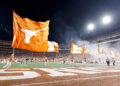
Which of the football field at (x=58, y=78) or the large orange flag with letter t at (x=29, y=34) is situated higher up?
the large orange flag with letter t at (x=29, y=34)

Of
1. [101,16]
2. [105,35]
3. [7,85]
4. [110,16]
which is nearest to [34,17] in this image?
[101,16]

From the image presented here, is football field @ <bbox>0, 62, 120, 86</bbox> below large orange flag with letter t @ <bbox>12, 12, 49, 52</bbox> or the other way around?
below

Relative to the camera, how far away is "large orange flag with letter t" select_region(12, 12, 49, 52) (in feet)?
14.5

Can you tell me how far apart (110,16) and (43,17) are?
2218 cm

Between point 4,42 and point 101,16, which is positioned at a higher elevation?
point 101,16

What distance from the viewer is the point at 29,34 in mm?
4883

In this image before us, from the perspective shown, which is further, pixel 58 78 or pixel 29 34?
pixel 29 34

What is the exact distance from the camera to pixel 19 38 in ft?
14.7

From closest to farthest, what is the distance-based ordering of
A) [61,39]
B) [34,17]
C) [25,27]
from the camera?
[25,27] → [34,17] → [61,39]

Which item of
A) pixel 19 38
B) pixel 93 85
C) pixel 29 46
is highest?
pixel 19 38

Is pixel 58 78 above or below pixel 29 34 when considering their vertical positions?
below

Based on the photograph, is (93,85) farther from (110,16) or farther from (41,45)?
(110,16)

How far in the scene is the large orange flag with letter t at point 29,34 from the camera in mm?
4410

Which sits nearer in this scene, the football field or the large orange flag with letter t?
the football field
